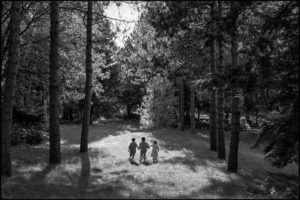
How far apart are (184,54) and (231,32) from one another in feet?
18.1

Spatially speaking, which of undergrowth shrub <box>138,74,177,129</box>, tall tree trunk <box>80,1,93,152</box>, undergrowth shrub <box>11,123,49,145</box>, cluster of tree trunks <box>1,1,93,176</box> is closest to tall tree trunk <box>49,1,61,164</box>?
cluster of tree trunks <box>1,1,93,176</box>

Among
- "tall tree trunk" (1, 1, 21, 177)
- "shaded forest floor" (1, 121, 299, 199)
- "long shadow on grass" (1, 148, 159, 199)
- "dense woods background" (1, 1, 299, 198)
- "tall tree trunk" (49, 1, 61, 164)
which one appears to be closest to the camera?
"long shadow on grass" (1, 148, 159, 199)

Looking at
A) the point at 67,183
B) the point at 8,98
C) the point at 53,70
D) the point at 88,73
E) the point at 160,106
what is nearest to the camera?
the point at 8,98

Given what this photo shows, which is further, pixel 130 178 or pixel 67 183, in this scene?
pixel 130 178

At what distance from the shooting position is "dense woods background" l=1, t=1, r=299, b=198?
11891 millimetres

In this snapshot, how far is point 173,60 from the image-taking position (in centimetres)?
1995

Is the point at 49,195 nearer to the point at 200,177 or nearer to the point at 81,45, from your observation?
the point at 200,177

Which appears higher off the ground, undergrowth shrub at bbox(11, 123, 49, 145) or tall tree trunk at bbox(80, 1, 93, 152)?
tall tree trunk at bbox(80, 1, 93, 152)

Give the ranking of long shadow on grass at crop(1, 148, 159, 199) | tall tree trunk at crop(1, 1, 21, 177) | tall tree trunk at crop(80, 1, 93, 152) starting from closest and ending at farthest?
1. long shadow on grass at crop(1, 148, 159, 199)
2. tall tree trunk at crop(1, 1, 21, 177)
3. tall tree trunk at crop(80, 1, 93, 152)

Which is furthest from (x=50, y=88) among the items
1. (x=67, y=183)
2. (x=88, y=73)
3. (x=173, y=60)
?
(x=173, y=60)

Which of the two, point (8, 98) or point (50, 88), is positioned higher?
point (50, 88)

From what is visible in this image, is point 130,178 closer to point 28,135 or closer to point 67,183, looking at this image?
point 67,183

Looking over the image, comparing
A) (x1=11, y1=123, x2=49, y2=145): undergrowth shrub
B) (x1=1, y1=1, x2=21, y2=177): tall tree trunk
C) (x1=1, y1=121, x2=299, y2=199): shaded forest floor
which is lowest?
(x1=1, y1=121, x2=299, y2=199): shaded forest floor

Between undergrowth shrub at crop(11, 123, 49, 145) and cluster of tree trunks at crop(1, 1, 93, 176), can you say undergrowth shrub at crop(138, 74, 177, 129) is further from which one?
cluster of tree trunks at crop(1, 1, 93, 176)
